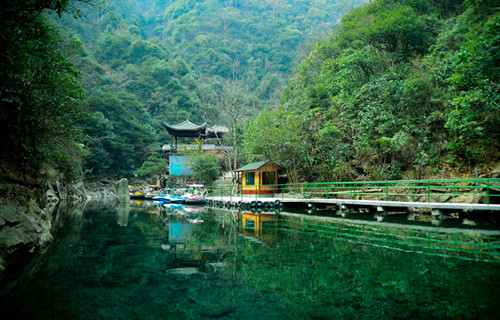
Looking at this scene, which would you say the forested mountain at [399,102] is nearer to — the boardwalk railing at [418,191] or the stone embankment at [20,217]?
the boardwalk railing at [418,191]

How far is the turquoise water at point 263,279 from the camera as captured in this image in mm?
3576

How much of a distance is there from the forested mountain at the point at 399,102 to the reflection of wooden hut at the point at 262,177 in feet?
3.66

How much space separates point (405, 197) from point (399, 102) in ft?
15.5

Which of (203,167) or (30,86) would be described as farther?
(203,167)

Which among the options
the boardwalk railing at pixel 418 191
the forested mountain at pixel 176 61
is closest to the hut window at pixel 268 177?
the boardwalk railing at pixel 418 191

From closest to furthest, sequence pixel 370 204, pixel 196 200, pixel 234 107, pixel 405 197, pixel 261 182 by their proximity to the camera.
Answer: pixel 370 204, pixel 405 197, pixel 261 182, pixel 196 200, pixel 234 107

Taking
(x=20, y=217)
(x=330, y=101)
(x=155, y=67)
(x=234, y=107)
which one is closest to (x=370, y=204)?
(x=330, y=101)

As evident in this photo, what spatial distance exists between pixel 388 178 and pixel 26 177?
14.9 m

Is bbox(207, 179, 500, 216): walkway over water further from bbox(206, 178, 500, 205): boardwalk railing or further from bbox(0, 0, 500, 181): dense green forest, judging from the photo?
bbox(0, 0, 500, 181): dense green forest

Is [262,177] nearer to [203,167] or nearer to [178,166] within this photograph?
[203,167]

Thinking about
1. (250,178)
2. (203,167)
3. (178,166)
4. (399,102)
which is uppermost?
(399,102)

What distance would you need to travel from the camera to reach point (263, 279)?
4703 mm

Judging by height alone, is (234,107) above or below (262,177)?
above

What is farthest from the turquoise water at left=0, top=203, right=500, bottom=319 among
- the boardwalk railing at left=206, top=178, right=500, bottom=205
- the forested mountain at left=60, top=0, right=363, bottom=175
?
the forested mountain at left=60, top=0, right=363, bottom=175
